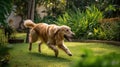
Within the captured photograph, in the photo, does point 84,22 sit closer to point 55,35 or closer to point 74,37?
point 74,37

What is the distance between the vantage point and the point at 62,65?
795 centimetres

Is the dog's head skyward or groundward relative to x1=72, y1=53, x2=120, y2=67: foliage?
groundward

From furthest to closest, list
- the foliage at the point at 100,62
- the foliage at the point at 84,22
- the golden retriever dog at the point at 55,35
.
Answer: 1. the foliage at the point at 84,22
2. the golden retriever dog at the point at 55,35
3. the foliage at the point at 100,62

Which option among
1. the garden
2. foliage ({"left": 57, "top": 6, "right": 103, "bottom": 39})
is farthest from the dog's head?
foliage ({"left": 57, "top": 6, "right": 103, "bottom": 39})

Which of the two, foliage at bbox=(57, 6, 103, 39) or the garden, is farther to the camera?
foliage at bbox=(57, 6, 103, 39)

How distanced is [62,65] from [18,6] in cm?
1948

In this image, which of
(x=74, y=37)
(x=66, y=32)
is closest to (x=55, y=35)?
(x=66, y=32)

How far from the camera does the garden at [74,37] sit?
0.74 meters

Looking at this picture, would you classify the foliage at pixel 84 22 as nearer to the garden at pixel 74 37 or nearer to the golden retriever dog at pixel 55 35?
→ the garden at pixel 74 37

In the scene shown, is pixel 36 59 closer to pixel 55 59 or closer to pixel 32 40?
pixel 55 59

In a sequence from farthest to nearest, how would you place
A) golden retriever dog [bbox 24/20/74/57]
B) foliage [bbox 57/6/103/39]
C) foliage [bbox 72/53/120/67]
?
foliage [bbox 57/6/103/39], golden retriever dog [bbox 24/20/74/57], foliage [bbox 72/53/120/67]

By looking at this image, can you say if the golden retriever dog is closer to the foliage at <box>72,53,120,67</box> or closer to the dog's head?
the dog's head

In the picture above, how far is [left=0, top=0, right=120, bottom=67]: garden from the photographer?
74 centimetres

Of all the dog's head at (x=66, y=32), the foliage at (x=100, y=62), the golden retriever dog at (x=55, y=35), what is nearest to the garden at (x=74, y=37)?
the foliage at (x=100, y=62)
